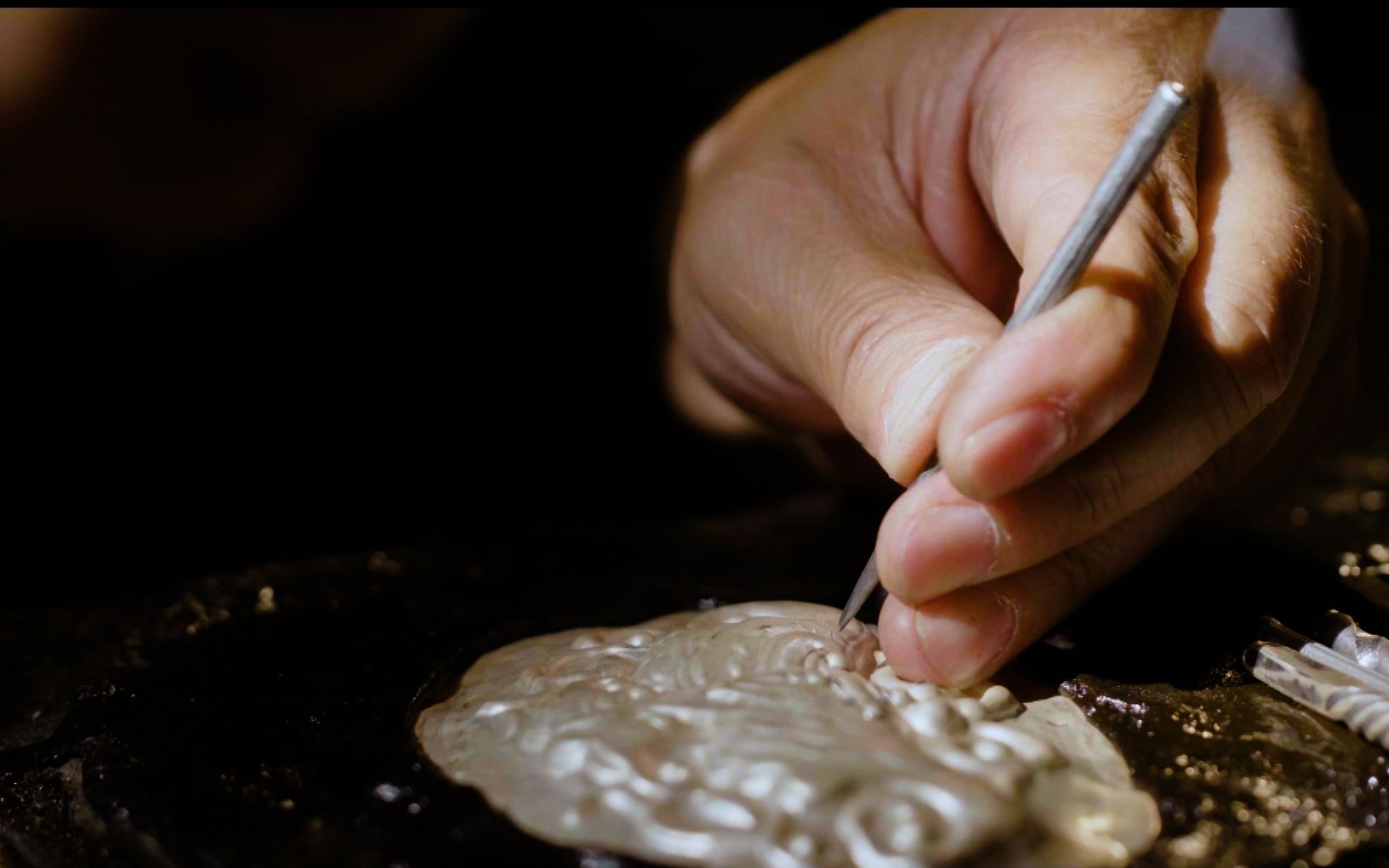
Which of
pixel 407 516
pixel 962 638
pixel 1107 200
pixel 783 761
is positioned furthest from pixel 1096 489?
pixel 407 516

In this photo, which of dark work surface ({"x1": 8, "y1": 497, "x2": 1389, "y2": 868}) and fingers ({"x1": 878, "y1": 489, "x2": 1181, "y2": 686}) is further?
fingers ({"x1": 878, "y1": 489, "x2": 1181, "y2": 686})

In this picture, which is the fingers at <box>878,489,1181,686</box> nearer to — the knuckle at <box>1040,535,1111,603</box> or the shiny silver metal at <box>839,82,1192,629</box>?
the knuckle at <box>1040,535,1111,603</box>

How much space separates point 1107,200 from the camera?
0.83m

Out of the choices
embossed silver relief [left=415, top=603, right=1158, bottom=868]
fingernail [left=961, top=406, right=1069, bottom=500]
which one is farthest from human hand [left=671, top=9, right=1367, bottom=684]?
embossed silver relief [left=415, top=603, right=1158, bottom=868]

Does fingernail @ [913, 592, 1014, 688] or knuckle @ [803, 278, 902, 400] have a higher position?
knuckle @ [803, 278, 902, 400]

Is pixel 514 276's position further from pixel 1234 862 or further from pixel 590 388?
pixel 1234 862

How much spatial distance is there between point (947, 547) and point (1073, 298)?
0.84 feet

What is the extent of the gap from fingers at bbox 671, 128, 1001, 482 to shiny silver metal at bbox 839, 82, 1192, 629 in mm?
106

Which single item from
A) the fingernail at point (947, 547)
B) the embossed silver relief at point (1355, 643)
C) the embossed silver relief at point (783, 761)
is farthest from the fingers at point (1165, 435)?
the embossed silver relief at point (1355, 643)

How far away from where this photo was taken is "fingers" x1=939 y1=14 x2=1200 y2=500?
88cm

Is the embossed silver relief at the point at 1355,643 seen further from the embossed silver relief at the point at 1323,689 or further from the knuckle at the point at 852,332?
the knuckle at the point at 852,332

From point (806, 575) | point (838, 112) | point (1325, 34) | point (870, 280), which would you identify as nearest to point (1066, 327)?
point (870, 280)

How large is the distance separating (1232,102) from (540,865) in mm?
1209

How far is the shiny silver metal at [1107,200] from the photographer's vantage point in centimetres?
78
